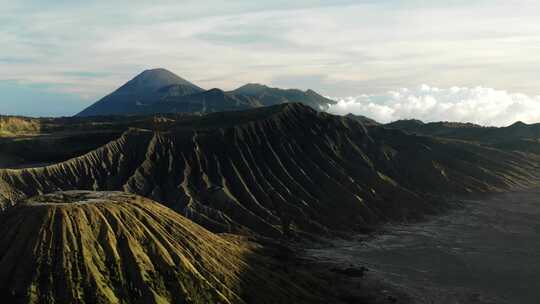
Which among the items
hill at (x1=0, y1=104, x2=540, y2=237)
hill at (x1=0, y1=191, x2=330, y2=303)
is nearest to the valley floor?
hill at (x1=0, y1=104, x2=540, y2=237)

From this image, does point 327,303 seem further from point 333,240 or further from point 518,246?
point 518,246

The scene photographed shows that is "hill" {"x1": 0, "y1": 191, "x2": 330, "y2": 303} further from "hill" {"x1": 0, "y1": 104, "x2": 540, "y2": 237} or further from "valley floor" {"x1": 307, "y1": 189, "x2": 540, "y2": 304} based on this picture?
"hill" {"x1": 0, "y1": 104, "x2": 540, "y2": 237}

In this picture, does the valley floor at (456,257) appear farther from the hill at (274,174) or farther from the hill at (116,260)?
the hill at (116,260)

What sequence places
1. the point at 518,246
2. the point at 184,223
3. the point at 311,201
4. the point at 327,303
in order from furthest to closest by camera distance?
1. the point at 311,201
2. the point at 518,246
3. the point at 184,223
4. the point at 327,303

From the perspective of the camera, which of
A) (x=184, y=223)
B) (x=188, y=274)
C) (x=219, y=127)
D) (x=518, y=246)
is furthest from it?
(x=219, y=127)

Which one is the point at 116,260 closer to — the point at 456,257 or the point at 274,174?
the point at 456,257

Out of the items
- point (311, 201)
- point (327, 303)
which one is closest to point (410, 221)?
point (311, 201)
